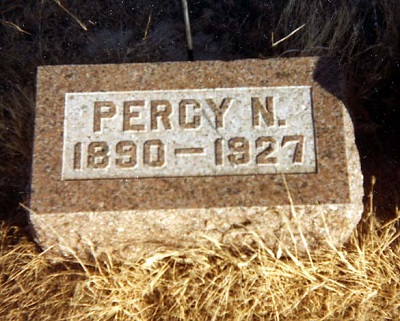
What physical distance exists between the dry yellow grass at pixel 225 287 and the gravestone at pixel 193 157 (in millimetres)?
108

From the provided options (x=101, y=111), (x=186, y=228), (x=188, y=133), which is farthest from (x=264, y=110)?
(x=101, y=111)

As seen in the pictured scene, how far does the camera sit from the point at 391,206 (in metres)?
2.80

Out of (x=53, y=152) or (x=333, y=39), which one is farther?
(x=333, y=39)

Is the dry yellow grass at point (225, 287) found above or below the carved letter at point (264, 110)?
below

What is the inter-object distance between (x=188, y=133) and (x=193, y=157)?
12cm

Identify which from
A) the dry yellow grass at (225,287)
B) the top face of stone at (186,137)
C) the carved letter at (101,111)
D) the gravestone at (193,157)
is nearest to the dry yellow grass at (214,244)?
the dry yellow grass at (225,287)

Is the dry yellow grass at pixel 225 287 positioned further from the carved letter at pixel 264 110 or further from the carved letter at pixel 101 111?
the carved letter at pixel 101 111

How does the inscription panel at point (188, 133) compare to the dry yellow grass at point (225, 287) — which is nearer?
the inscription panel at point (188, 133)

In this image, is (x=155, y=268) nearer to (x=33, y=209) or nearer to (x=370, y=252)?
(x=33, y=209)

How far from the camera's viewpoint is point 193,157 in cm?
233

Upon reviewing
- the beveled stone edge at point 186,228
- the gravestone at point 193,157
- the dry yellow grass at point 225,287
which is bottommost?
the dry yellow grass at point 225,287

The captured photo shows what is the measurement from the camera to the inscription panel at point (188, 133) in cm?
231

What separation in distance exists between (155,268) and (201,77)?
3.21 feet

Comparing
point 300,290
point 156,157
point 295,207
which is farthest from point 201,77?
point 300,290
